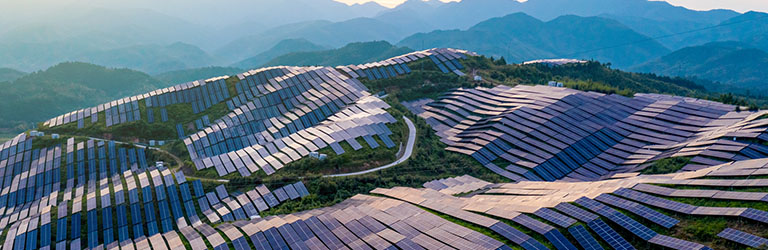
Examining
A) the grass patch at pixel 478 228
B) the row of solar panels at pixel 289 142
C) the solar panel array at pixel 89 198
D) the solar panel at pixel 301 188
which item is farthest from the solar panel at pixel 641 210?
the solar panel array at pixel 89 198

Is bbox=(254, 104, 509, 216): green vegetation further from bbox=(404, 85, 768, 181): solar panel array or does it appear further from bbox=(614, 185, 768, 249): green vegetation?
bbox=(614, 185, 768, 249): green vegetation

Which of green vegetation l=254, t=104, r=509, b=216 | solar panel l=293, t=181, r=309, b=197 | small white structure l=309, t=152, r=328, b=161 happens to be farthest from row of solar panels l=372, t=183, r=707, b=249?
small white structure l=309, t=152, r=328, b=161

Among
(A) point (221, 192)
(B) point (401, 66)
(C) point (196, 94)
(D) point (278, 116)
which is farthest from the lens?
(B) point (401, 66)

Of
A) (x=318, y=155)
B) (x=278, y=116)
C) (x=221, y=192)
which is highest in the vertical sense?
(x=318, y=155)

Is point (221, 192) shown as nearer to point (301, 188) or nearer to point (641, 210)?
point (301, 188)

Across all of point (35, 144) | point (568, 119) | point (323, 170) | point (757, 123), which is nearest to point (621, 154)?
point (568, 119)

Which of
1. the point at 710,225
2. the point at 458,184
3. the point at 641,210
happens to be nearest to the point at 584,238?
the point at 641,210

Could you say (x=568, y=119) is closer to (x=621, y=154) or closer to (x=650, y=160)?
(x=621, y=154)
